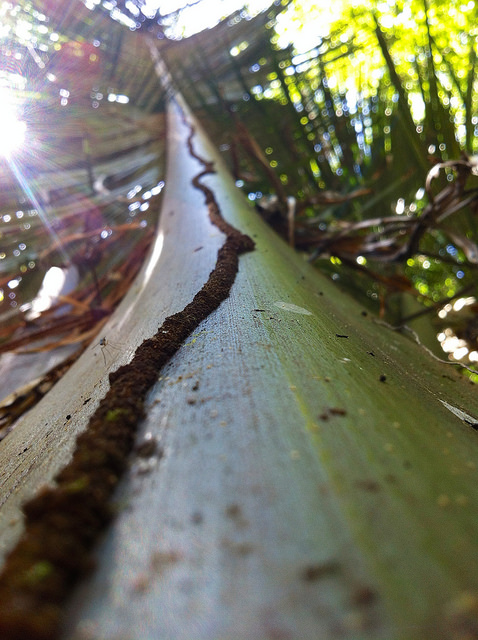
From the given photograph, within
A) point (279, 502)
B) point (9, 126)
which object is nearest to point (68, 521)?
point (279, 502)

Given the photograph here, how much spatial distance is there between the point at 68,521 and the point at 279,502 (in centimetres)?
17

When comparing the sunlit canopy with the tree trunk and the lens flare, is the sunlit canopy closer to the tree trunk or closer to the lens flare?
the lens flare

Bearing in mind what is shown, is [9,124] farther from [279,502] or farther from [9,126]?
[279,502]

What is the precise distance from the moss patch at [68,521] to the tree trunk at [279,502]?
0.01m

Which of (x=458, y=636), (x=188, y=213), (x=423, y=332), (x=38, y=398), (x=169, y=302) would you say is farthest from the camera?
(x=423, y=332)

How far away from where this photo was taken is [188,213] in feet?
4.32

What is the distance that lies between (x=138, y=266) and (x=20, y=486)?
4.19 ft

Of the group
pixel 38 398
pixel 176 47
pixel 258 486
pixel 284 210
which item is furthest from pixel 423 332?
pixel 176 47

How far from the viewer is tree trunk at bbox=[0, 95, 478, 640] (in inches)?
10.3

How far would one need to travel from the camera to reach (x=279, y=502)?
1.06ft

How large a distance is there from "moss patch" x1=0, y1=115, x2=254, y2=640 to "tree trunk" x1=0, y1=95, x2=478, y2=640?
0.01m

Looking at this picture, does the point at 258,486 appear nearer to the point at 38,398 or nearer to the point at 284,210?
the point at 38,398

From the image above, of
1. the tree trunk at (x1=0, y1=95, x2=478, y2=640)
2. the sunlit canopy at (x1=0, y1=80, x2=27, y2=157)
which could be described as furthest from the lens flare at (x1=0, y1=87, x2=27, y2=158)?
the tree trunk at (x1=0, y1=95, x2=478, y2=640)

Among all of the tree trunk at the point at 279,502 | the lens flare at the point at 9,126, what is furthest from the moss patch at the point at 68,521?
the lens flare at the point at 9,126
